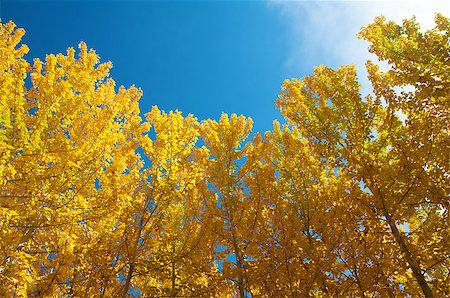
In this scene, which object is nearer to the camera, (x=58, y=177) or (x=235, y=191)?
(x=58, y=177)

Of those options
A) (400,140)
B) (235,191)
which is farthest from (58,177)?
(400,140)

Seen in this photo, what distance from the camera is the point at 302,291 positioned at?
5168 mm

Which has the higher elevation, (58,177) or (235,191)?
(235,191)

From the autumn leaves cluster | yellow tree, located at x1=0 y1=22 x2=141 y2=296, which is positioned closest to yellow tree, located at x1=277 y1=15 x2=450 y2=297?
the autumn leaves cluster

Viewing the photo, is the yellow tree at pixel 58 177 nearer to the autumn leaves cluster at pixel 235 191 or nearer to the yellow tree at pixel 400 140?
the autumn leaves cluster at pixel 235 191

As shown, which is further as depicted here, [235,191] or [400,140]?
[235,191]

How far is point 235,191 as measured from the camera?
6918 millimetres

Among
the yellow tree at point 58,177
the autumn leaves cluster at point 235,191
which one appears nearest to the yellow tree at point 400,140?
the autumn leaves cluster at point 235,191

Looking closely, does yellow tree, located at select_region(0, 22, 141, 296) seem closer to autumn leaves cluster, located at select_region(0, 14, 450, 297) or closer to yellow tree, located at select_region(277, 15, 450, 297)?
autumn leaves cluster, located at select_region(0, 14, 450, 297)

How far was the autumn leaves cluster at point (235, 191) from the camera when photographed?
4617mm

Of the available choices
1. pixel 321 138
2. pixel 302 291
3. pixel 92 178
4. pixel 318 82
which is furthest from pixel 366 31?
pixel 92 178

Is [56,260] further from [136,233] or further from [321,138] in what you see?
[321,138]

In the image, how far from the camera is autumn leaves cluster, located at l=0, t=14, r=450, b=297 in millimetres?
4617

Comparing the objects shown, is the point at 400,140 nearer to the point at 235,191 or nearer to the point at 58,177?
the point at 235,191
